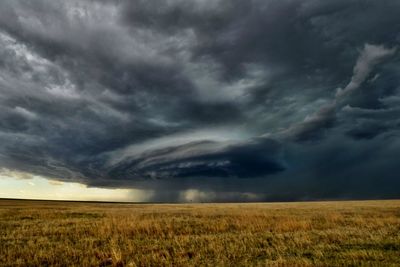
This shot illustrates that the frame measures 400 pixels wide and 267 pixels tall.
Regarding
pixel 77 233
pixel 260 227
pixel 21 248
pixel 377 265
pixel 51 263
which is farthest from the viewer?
pixel 260 227

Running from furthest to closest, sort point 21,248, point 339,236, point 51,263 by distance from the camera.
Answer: point 339,236, point 21,248, point 51,263

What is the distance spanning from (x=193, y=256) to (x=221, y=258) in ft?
4.21

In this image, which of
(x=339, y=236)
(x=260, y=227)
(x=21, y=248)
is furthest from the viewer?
(x=260, y=227)

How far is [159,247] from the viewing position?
14.4m

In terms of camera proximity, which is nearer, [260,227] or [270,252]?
[270,252]

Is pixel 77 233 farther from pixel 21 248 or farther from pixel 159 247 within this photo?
pixel 159 247

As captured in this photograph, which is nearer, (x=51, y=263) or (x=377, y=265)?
(x=377, y=265)

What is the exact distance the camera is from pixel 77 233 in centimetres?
2000

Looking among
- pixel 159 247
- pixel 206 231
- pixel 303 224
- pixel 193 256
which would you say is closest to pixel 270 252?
pixel 193 256

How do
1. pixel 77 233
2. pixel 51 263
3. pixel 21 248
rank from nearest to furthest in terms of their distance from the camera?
1. pixel 51 263
2. pixel 21 248
3. pixel 77 233

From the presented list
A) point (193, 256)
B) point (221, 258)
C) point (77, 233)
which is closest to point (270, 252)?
point (221, 258)

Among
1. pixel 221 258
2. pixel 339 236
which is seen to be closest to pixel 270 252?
pixel 221 258

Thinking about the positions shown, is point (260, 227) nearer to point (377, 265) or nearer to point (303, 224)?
point (303, 224)

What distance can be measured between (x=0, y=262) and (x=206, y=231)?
1269cm
